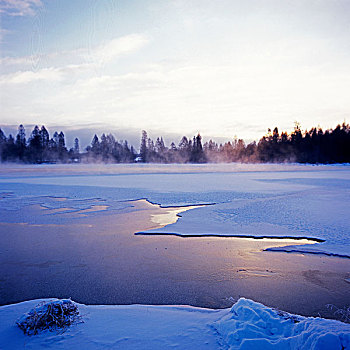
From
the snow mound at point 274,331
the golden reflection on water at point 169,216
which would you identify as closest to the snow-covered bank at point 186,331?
the snow mound at point 274,331

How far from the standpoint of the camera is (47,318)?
8.49 ft

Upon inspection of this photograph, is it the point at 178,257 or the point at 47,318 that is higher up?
the point at 47,318

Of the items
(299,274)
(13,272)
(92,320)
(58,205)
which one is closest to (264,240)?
(299,274)

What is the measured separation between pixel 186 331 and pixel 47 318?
1327 mm

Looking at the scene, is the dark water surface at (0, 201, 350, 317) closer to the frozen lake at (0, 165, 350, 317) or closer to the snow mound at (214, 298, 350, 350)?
the frozen lake at (0, 165, 350, 317)

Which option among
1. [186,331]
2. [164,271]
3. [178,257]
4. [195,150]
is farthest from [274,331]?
[195,150]

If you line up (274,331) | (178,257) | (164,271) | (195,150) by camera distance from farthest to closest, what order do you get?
1. (195,150)
2. (178,257)
3. (164,271)
4. (274,331)

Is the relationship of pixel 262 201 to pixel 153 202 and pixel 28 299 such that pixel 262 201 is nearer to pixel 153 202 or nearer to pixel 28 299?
pixel 153 202

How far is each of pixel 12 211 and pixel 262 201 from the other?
8.92 metres

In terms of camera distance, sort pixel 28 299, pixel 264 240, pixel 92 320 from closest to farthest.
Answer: pixel 92 320 → pixel 28 299 → pixel 264 240

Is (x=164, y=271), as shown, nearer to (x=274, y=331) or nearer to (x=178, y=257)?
(x=178, y=257)

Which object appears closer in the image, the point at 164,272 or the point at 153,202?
the point at 164,272

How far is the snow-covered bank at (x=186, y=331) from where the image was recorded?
7.51ft

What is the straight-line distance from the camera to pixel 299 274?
4.18 metres
